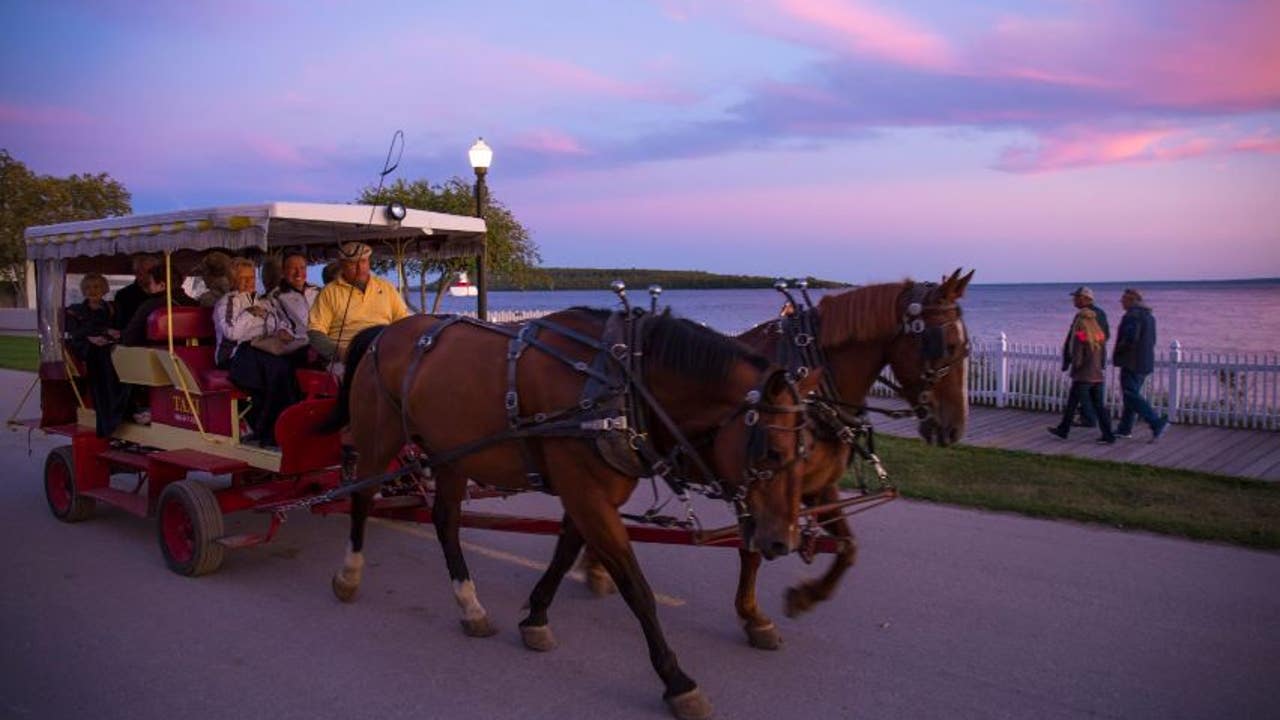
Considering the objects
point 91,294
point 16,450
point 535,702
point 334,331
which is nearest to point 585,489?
point 535,702

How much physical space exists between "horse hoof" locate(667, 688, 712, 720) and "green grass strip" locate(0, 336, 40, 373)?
56.3ft

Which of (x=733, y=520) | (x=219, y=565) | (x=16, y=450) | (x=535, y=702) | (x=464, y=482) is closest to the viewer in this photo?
(x=535, y=702)

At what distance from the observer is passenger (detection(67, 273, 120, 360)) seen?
741cm

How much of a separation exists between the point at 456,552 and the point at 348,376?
1.48 metres

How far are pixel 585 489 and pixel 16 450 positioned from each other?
383 inches

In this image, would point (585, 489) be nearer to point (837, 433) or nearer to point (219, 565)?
point (837, 433)

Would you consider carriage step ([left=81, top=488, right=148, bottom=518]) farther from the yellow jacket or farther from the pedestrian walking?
the pedestrian walking

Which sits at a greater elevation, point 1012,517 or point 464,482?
point 464,482

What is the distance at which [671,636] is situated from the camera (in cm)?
477

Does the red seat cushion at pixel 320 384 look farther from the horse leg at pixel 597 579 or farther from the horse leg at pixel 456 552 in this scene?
the horse leg at pixel 597 579

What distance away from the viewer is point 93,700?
4.04 m

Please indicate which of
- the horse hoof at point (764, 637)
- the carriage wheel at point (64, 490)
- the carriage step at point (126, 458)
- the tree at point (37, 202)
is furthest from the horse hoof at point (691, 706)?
the tree at point (37, 202)

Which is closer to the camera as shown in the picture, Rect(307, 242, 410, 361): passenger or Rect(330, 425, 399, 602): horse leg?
Rect(330, 425, 399, 602): horse leg

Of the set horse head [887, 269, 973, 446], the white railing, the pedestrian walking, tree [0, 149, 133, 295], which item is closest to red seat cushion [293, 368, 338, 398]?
horse head [887, 269, 973, 446]
